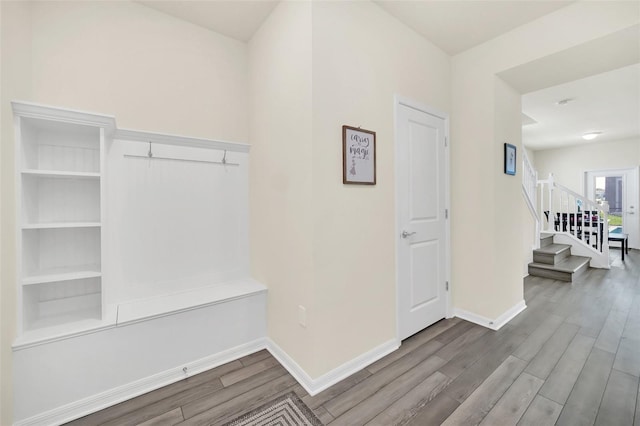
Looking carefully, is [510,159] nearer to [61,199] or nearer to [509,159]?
[509,159]

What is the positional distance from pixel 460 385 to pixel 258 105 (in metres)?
2.66

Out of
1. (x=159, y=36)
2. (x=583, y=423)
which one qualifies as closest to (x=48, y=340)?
(x=159, y=36)

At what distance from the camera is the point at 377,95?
2.13 m

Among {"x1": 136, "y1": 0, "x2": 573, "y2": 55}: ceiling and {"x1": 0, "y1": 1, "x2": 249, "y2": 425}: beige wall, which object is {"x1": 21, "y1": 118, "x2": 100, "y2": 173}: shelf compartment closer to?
{"x1": 0, "y1": 1, "x2": 249, "y2": 425}: beige wall

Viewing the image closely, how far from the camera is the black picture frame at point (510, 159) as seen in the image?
2.71m

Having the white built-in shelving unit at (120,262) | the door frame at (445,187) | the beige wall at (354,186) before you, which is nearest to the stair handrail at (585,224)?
the door frame at (445,187)

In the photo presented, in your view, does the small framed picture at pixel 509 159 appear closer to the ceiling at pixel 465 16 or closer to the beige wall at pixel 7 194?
the ceiling at pixel 465 16

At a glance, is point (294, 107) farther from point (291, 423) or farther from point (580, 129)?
point (580, 129)

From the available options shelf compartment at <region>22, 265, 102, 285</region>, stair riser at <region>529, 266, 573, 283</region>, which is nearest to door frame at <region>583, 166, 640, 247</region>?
stair riser at <region>529, 266, 573, 283</region>

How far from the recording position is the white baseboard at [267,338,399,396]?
1790 millimetres

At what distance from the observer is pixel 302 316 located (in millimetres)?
1879

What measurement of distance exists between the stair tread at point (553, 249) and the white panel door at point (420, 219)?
2875 mm

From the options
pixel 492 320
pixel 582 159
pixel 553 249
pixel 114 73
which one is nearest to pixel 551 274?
pixel 553 249

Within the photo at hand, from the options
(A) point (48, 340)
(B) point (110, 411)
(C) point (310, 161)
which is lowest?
(B) point (110, 411)
